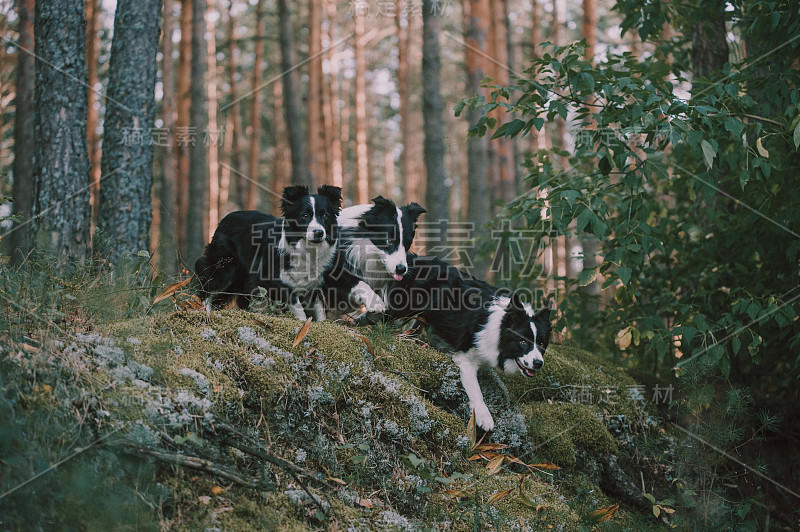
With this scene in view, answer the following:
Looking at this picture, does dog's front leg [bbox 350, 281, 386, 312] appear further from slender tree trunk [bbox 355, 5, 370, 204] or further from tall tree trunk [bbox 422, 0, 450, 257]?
slender tree trunk [bbox 355, 5, 370, 204]

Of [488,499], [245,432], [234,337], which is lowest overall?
[488,499]

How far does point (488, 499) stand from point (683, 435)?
2700 millimetres

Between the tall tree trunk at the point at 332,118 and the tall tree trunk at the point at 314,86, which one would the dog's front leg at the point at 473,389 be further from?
the tall tree trunk at the point at 332,118

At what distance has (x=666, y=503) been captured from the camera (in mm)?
4746

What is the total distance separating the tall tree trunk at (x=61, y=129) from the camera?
20.1 ft

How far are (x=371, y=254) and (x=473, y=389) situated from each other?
1.76 meters

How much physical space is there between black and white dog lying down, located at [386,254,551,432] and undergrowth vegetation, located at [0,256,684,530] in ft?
0.67

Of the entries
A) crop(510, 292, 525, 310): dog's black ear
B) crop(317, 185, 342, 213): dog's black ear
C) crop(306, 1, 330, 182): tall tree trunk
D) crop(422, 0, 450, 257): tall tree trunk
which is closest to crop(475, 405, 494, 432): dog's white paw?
crop(510, 292, 525, 310): dog's black ear

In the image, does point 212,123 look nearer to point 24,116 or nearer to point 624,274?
point 24,116

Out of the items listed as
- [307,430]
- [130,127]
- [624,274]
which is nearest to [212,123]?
[130,127]

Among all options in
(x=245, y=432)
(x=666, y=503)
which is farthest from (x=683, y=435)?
(x=245, y=432)

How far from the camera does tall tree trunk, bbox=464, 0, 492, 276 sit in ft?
39.5

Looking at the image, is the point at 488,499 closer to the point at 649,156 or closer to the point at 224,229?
the point at 649,156

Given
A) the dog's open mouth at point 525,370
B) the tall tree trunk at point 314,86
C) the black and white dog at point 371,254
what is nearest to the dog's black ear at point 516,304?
the dog's open mouth at point 525,370
